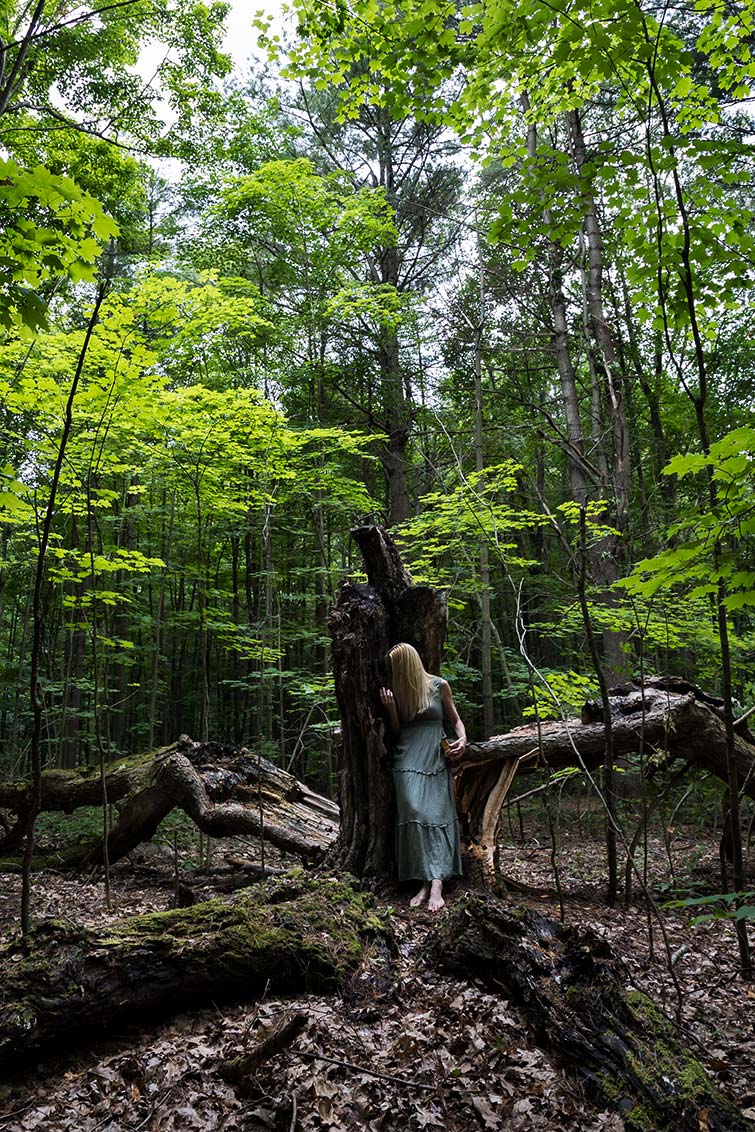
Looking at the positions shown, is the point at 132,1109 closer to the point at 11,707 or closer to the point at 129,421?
the point at 129,421

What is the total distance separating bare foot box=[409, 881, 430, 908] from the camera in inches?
171

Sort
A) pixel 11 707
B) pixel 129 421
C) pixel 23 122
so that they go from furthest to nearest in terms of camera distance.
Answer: pixel 11 707, pixel 23 122, pixel 129 421

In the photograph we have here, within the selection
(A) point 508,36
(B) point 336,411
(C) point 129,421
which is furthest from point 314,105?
(A) point 508,36

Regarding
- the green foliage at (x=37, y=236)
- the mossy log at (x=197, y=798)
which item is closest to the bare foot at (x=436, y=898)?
the mossy log at (x=197, y=798)

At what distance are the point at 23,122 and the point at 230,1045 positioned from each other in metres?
12.0

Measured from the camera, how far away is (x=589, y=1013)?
2.54 metres

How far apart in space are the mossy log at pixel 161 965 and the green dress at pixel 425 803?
93cm

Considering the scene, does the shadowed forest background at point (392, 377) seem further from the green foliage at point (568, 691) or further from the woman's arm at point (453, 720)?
the woman's arm at point (453, 720)

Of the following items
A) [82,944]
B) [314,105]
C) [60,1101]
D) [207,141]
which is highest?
[314,105]

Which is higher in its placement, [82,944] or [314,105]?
[314,105]

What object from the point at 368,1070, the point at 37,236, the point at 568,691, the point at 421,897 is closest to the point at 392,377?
the point at 568,691

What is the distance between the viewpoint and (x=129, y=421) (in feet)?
23.2

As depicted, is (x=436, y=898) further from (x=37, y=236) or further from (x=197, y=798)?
(x=37, y=236)

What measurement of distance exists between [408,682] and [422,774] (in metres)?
0.69
